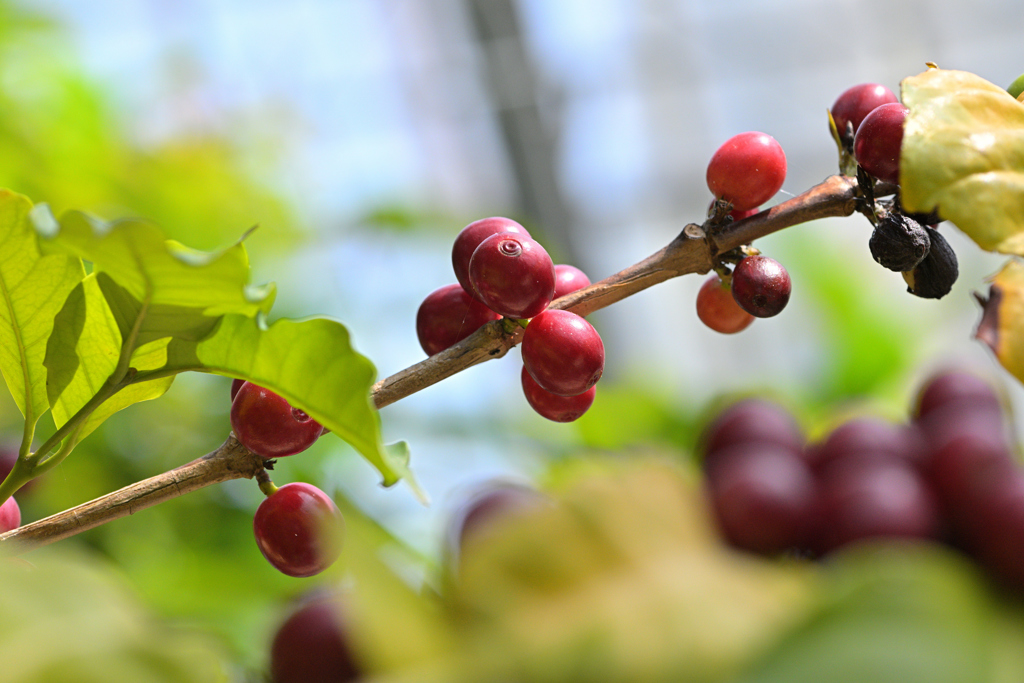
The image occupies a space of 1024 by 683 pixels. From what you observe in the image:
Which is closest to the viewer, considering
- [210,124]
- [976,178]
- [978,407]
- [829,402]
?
[976,178]

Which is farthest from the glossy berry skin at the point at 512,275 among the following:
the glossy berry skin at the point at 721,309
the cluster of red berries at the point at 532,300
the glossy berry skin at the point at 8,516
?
the glossy berry skin at the point at 8,516

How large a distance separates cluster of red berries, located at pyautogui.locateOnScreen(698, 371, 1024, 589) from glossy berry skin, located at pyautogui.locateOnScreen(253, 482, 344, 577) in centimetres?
37

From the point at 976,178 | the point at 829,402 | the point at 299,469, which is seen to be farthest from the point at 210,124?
the point at 976,178

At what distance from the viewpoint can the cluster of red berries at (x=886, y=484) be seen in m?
0.56

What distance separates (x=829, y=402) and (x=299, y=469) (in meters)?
0.87

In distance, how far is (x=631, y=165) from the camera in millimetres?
4383

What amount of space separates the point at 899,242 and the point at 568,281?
0.50 ft

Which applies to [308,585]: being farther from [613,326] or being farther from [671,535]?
[613,326]

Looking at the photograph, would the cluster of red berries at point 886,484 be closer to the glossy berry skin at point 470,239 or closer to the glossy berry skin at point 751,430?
the glossy berry skin at point 751,430

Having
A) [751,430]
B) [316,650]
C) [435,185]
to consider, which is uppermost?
[316,650]

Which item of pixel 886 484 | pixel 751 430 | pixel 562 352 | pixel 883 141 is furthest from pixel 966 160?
pixel 751 430

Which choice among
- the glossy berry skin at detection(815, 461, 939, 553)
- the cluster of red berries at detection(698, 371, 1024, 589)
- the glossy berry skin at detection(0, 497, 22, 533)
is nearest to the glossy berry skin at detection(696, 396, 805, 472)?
the cluster of red berries at detection(698, 371, 1024, 589)

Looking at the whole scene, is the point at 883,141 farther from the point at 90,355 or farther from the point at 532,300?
the point at 90,355

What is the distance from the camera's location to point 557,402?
1.27ft
